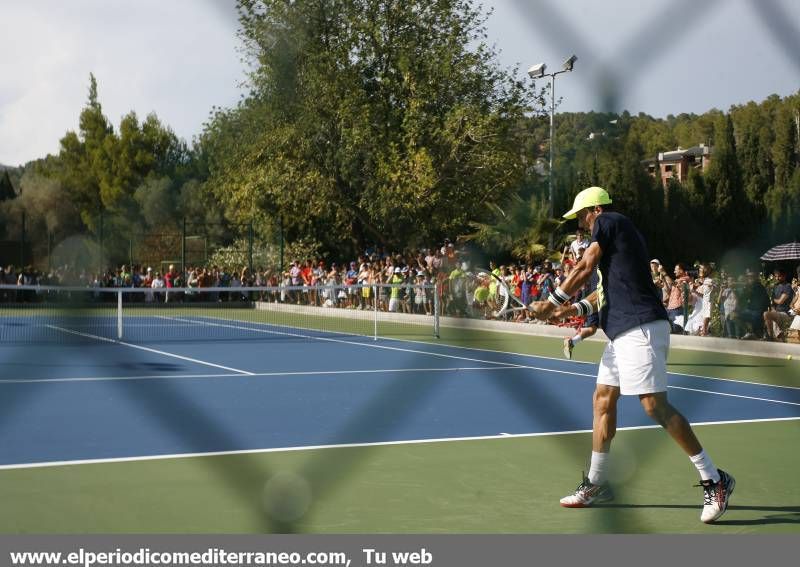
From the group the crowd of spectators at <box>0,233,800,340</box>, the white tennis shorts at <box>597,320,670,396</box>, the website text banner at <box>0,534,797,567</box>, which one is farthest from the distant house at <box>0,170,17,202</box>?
the crowd of spectators at <box>0,233,800,340</box>

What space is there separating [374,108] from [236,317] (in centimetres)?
2110

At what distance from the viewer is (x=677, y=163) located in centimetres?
300

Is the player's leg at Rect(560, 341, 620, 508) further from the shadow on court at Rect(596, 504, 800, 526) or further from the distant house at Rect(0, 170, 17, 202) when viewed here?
the distant house at Rect(0, 170, 17, 202)

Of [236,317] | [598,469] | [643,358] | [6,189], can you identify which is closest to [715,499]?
[598,469]

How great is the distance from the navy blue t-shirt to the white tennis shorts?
4 cm

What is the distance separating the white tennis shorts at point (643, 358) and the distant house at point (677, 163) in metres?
1.43

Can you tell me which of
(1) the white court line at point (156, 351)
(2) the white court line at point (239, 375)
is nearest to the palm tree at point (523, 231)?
(2) the white court line at point (239, 375)

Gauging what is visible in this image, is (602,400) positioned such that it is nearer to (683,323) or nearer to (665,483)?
(665,483)

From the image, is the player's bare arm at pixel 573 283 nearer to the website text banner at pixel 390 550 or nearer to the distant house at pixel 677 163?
the website text banner at pixel 390 550

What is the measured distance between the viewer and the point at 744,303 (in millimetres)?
15406

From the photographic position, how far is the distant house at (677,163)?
3021 millimetres

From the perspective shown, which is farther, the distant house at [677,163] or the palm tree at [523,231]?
the palm tree at [523,231]

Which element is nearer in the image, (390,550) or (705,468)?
(390,550)

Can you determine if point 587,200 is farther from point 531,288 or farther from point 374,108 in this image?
point 531,288
